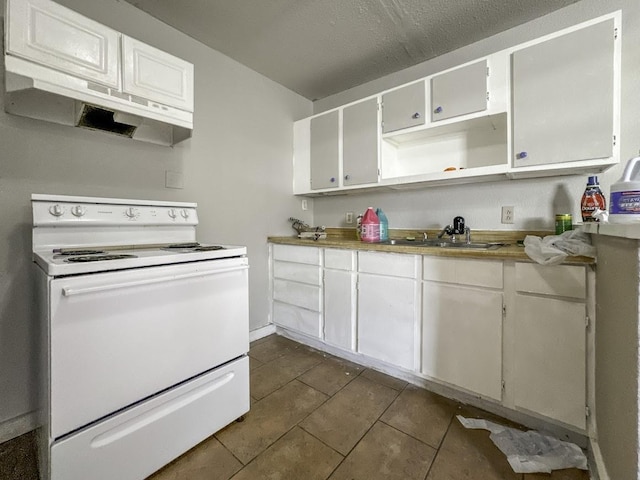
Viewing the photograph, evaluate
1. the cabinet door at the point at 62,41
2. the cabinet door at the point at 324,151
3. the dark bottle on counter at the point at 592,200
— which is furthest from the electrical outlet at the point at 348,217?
the cabinet door at the point at 62,41

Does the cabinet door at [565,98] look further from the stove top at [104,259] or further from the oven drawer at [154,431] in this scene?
the oven drawer at [154,431]

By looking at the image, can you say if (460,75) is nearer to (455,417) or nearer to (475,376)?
(475,376)

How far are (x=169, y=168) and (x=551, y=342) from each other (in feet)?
7.68

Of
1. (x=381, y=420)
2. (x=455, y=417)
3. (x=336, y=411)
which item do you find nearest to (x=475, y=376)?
(x=455, y=417)

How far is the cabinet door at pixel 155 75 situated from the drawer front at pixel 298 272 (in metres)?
1.31

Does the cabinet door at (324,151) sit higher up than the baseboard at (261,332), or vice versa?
the cabinet door at (324,151)

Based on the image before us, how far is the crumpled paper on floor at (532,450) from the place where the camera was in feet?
3.63

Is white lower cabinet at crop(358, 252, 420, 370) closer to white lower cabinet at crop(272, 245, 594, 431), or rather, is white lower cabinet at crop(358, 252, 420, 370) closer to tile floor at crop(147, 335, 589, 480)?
white lower cabinet at crop(272, 245, 594, 431)

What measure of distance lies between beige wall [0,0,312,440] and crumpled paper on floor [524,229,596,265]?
192 centimetres

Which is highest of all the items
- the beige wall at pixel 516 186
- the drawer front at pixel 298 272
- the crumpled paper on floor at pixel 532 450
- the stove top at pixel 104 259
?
the beige wall at pixel 516 186

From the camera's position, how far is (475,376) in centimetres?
143

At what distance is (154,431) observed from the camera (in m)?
1.06

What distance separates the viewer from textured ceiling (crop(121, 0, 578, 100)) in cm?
163

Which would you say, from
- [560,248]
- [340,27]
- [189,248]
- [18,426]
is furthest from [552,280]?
[18,426]
